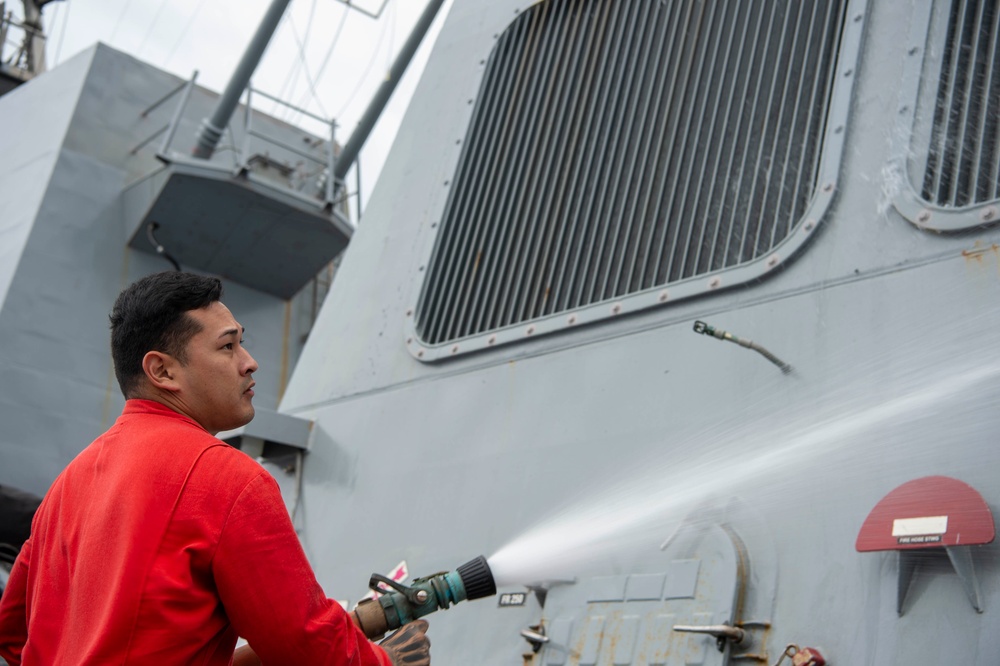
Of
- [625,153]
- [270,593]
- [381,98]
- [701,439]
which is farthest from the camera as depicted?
[381,98]

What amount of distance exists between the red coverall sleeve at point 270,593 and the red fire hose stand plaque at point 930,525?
1.03 m

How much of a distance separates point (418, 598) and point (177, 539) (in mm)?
488

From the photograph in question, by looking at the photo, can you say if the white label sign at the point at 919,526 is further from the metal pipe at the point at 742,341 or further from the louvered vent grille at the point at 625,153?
the louvered vent grille at the point at 625,153

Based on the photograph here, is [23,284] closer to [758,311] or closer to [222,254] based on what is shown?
[222,254]

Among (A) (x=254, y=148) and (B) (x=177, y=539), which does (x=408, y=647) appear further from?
(A) (x=254, y=148)

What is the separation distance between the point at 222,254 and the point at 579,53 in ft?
20.5

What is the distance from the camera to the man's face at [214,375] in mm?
1773

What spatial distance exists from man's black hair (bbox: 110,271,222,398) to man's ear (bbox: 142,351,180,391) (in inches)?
0.5

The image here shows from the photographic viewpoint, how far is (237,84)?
977 centimetres

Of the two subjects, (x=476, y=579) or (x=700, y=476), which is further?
(x=700, y=476)

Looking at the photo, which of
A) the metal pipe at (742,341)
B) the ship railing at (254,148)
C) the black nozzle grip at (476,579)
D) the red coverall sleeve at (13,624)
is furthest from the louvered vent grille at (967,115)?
the ship railing at (254,148)

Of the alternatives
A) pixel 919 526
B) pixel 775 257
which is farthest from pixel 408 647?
pixel 775 257

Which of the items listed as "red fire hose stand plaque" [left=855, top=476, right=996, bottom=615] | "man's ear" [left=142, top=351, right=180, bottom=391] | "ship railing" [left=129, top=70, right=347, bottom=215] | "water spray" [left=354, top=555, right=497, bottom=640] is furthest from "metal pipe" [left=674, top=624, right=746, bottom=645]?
"ship railing" [left=129, top=70, right=347, bottom=215]

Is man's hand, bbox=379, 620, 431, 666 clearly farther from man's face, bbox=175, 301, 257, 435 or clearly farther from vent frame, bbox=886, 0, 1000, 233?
vent frame, bbox=886, 0, 1000, 233
